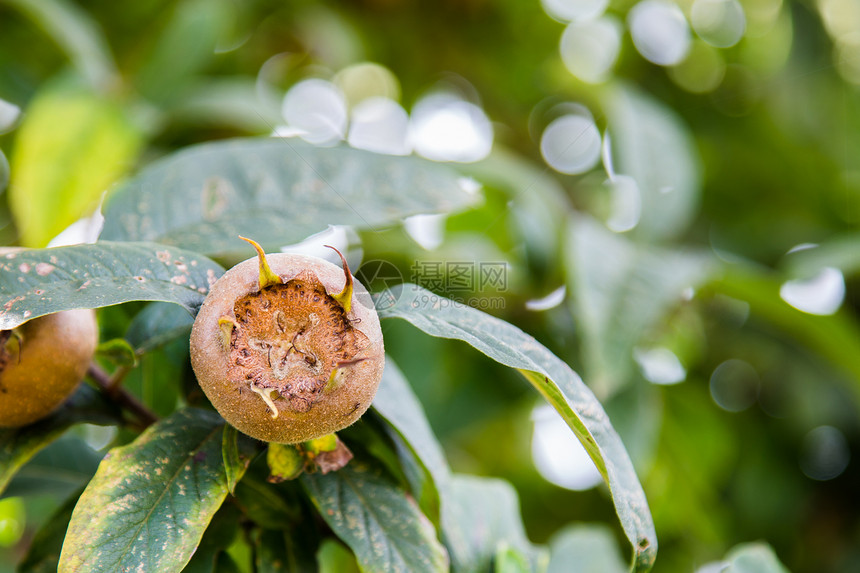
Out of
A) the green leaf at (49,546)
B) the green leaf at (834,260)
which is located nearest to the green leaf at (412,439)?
the green leaf at (49,546)

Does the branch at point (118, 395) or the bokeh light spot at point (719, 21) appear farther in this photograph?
the bokeh light spot at point (719, 21)

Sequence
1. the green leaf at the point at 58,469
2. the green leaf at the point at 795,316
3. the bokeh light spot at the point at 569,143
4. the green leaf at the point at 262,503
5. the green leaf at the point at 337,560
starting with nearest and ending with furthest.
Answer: the green leaf at the point at 262,503
the green leaf at the point at 58,469
the green leaf at the point at 337,560
the green leaf at the point at 795,316
the bokeh light spot at the point at 569,143

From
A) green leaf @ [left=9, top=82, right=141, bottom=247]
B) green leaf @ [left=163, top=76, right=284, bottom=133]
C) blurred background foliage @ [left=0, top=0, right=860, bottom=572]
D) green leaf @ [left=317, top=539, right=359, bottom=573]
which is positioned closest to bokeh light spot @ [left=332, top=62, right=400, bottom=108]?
blurred background foliage @ [left=0, top=0, right=860, bottom=572]

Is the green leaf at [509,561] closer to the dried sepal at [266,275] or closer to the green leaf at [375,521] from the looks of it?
the green leaf at [375,521]

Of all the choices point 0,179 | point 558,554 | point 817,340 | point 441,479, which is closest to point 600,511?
point 817,340

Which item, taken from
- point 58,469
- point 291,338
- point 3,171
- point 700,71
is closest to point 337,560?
point 58,469

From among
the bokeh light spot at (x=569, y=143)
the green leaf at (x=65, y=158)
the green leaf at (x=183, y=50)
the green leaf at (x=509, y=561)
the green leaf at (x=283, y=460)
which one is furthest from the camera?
the bokeh light spot at (x=569, y=143)
